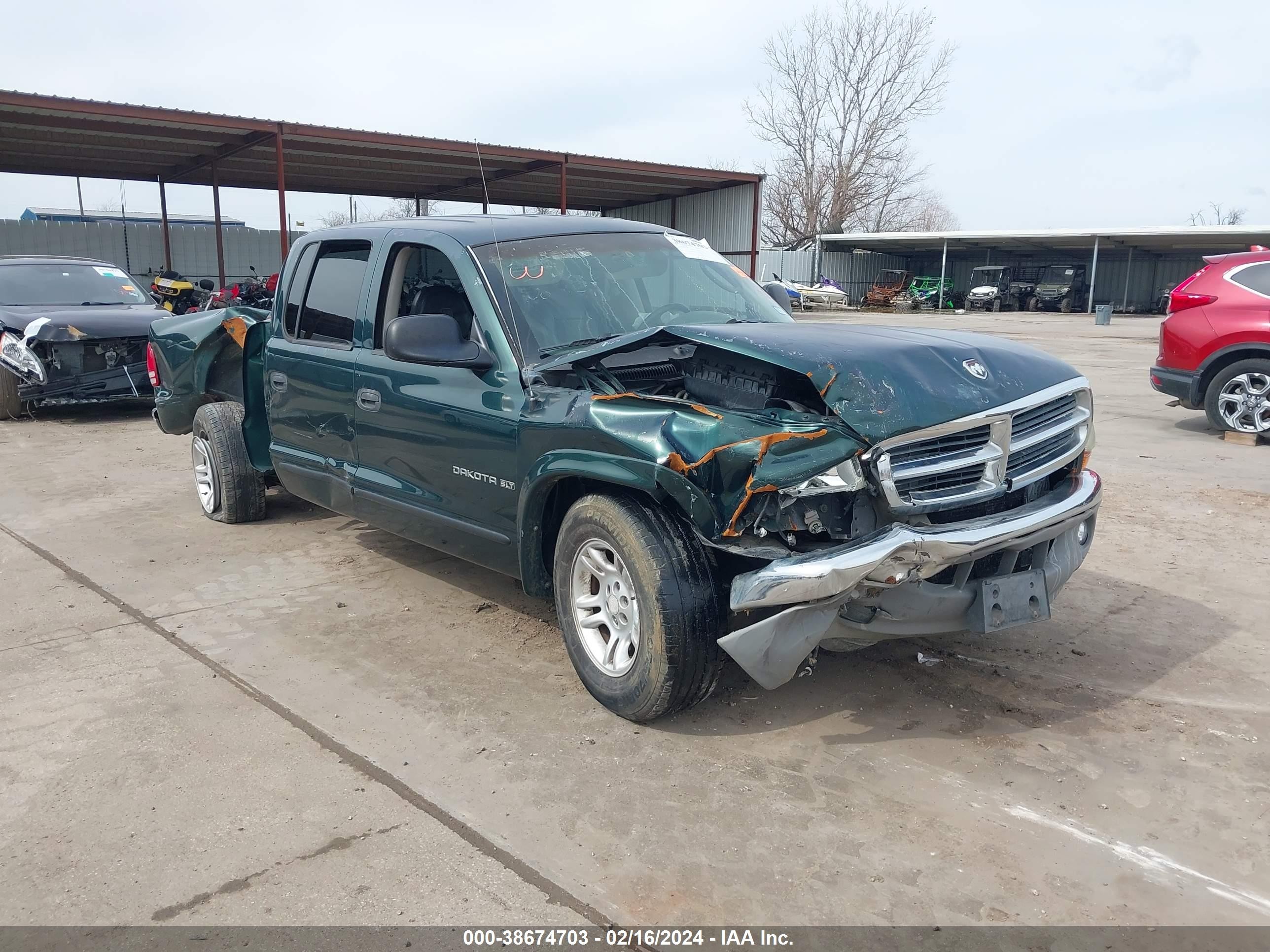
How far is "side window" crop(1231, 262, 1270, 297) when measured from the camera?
8836 mm

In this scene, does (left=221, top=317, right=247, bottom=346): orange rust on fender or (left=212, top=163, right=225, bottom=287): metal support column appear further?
(left=212, top=163, right=225, bottom=287): metal support column

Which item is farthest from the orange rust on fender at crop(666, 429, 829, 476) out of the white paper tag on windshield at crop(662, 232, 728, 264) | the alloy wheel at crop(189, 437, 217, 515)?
the alloy wheel at crop(189, 437, 217, 515)

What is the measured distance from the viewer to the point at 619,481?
3314mm

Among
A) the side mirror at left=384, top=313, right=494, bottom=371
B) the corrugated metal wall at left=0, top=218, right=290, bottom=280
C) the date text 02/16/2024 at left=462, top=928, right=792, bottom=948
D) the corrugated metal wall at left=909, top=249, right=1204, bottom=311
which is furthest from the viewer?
the corrugated metal wall at left=909, top=249, right=1204, bottom=311

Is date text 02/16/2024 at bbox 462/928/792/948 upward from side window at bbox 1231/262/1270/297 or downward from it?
downward

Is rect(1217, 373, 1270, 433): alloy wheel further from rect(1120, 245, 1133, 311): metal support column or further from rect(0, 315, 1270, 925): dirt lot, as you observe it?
rect(1120, 245, 1133, 311): metal support column

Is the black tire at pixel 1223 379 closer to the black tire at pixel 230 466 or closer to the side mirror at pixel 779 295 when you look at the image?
the side mirror at pixel 779 295

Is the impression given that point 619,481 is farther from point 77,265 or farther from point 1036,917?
point 77,265

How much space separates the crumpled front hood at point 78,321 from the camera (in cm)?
1000

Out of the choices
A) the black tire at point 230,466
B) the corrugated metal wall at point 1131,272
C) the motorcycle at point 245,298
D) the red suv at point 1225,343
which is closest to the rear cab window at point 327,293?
the motorcycle at point 245,298

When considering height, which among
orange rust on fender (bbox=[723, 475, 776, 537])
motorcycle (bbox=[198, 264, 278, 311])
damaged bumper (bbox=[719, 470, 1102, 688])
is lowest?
damaged bumper (bbox=[719, 470, 1102, 688])

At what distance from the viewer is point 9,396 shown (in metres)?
10.4

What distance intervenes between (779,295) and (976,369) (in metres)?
2.24

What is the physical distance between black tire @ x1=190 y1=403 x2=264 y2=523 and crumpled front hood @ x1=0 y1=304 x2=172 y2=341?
423 cm
